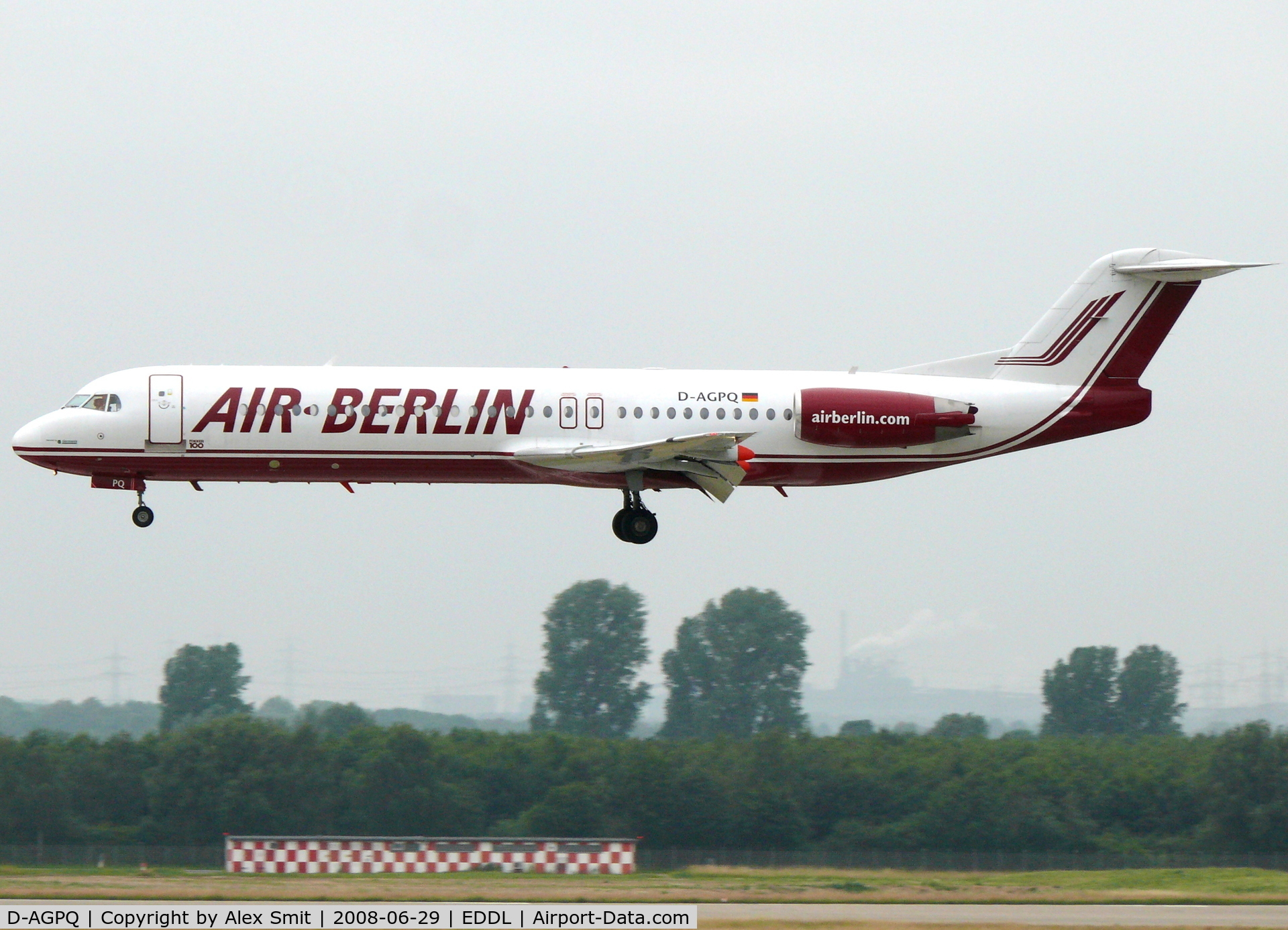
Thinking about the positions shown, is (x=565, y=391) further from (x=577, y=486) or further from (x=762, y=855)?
(x=762, y=855)

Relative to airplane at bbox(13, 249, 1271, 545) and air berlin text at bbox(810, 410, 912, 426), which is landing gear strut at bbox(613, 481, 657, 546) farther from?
air berlin text at bbox(810, 410, 912, 426)

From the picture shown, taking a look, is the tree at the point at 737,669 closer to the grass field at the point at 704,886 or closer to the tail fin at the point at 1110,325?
the grass field at the point at 704,886

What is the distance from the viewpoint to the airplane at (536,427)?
124 ft

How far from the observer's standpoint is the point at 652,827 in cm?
6869

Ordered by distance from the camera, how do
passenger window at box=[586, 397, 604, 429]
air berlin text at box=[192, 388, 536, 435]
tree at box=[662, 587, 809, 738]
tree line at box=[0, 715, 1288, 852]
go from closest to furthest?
1. air berlin text at box=[192, 388, 536, 435]
2. passenger window at box=[586, 397, 604, 429]
3. tree line at box=[0, 715, 1288, 852]
4. tree at box=[662, 587, 809, 738]

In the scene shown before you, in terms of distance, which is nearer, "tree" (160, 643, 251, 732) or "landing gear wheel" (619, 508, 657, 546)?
"landing gear wheel" (619, 508, 657, 546)

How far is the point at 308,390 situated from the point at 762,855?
96.5ft

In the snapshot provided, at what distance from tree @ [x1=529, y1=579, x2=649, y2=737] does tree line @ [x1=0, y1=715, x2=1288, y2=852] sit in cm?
1942

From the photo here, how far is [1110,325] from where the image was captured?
42.1 meters

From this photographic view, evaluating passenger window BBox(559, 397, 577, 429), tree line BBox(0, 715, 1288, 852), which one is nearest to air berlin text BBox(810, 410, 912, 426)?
passenger window BBox(559, 397, 577, 429)

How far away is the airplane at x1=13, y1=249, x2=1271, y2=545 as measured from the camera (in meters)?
37.7

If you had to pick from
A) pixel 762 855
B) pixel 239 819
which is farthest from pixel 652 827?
pixel 239 819
